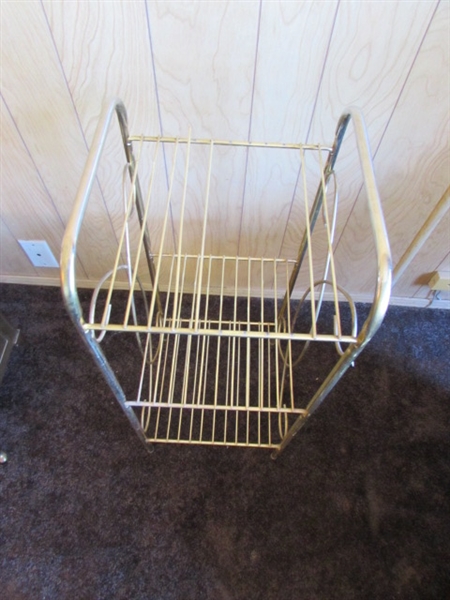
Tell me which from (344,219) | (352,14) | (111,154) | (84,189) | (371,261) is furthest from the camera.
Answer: (371,261)

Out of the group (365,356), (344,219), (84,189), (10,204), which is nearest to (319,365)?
(365,356)

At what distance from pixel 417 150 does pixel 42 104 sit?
2.92 ft

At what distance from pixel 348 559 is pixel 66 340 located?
108cm

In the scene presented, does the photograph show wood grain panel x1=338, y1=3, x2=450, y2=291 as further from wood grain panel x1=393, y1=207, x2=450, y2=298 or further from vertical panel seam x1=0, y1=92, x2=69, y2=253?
vertical panel seam x1=0, y1=92, x2=69, y2=253

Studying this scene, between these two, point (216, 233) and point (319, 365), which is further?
point (319, 365)

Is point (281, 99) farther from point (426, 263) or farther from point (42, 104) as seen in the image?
point (426, 263)

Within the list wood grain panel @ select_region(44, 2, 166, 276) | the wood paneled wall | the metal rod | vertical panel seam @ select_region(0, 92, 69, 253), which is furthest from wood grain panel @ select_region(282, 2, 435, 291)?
vertical panel seam @ select_region(0, 92, 69, 253)

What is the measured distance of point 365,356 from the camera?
131 cm

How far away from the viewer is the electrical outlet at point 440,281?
4.20 feet

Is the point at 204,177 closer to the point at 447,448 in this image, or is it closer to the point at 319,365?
the point at 319,365

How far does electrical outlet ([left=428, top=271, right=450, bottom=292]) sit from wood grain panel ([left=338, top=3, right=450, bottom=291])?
189mm

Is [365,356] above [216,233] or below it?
below

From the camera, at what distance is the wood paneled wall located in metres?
Result: 0.70

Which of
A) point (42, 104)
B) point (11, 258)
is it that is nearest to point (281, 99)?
point (42, 104)
